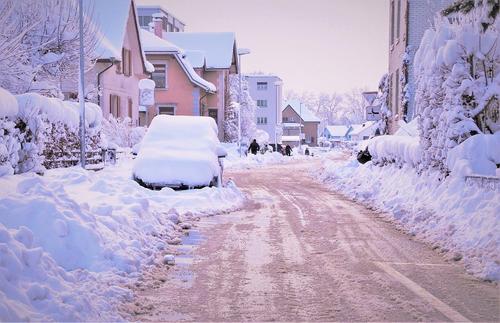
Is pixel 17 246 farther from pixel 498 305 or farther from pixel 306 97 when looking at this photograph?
pixel 306 97

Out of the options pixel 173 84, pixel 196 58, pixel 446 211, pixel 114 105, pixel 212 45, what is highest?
pixel 212 45

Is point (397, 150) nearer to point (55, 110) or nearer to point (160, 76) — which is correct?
point (55, 110)

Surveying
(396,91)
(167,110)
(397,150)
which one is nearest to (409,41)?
(396,91)

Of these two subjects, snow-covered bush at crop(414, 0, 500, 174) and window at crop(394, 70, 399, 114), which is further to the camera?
window at crop(394, 70, 399, 114)

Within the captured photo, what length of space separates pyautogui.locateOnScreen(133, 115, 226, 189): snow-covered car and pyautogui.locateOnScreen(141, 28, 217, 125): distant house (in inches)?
1049

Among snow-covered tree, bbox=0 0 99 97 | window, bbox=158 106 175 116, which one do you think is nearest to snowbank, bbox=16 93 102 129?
snow-covered tree, bbox=0 0 99 97

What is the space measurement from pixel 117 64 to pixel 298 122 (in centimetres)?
7983

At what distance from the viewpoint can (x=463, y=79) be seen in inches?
434

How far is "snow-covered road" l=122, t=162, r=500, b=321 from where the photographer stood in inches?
201

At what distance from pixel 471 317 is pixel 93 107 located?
1533 cm

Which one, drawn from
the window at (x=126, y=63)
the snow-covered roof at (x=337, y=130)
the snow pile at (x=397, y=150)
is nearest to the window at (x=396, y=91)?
the snow pile at (x=397, y=150)

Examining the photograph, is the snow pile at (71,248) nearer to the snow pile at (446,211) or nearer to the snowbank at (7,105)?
the snowbank at (7,105)

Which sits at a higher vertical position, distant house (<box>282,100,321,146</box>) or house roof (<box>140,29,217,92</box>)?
house roof (<box>140,29,217,92</box>)

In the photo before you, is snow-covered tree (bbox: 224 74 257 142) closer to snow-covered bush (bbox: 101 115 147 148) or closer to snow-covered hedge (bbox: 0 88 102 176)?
snow-covered bush (bbox: 101 115 147 148)
